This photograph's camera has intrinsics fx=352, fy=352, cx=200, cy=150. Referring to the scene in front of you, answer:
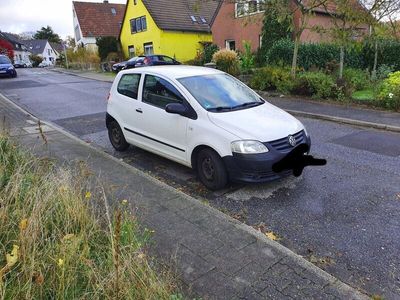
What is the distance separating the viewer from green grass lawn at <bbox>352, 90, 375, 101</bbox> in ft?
36.1

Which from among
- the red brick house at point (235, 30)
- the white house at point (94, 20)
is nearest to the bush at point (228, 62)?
the red brick house at point (235, 30)

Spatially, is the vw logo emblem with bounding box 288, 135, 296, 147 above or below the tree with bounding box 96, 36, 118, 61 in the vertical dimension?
below

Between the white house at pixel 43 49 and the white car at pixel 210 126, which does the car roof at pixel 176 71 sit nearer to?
the white car at pixel 210 126

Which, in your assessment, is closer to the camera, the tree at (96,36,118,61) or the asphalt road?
the asphalt road

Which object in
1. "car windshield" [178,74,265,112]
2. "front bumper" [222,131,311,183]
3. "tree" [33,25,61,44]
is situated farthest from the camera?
"tree" [33,25,61,44]

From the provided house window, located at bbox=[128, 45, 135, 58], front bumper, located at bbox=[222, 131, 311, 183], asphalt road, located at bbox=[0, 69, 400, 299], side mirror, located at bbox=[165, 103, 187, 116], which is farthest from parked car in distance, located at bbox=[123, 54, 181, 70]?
front bumper, located at bbox=[222, 131, 311, 183]

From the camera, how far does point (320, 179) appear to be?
5504mm

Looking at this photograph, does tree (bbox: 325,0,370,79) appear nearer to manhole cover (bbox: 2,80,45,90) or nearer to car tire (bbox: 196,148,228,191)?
car tire (bbox: 196,148,228,191)

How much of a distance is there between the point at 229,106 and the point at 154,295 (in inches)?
138

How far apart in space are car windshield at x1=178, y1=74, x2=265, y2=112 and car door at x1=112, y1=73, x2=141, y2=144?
113 centimetres

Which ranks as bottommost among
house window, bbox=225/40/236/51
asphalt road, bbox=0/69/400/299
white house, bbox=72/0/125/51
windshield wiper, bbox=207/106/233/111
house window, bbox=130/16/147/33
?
asphalt road, bbox=0/69/400/299

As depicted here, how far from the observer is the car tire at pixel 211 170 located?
493 centimetres

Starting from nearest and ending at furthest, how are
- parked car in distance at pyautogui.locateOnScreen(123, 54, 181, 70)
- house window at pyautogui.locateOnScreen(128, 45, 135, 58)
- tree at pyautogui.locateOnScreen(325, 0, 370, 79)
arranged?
tree at pyautogui.locateOnScreen(325, 0, 370, 79), parked car in distance at pyautogui.locateOnScreen(123, 54, 181, 70), house window at pyautogui.locateOnScreen(128, 45, 135, 58)

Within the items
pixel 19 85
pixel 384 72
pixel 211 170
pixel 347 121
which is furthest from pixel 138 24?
pixel 211 170
